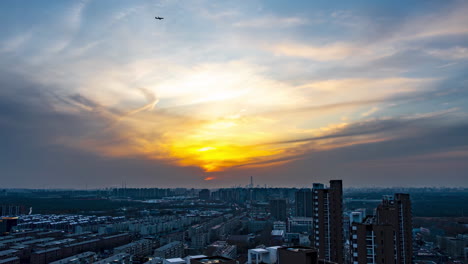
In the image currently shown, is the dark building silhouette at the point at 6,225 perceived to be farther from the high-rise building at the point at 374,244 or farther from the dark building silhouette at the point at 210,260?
the high-rise building at the point at 374,244

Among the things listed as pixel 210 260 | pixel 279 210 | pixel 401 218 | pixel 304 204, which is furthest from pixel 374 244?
pixel 279 210

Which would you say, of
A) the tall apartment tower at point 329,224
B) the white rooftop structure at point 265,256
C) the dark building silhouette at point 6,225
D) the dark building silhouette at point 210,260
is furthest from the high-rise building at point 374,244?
the dark building silhouette at point 6,225

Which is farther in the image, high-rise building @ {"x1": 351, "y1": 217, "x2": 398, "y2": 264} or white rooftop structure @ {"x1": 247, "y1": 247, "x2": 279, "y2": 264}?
white rooftop structure @ {"x1": 247, "y1": 247, "x2": 279, "y2": 264}

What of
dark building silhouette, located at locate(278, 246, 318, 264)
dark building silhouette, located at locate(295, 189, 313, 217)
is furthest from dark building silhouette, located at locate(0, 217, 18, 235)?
dark building silhouette, located at locate(278, 246, 318, 264)

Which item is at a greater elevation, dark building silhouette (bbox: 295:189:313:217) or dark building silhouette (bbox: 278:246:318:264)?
dark building silhouette (bbox: 278:246:318:264)

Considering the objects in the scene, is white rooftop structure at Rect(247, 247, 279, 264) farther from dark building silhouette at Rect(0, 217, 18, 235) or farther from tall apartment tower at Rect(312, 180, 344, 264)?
dark building silhouette at Rect(0, 217, 18, 235)
